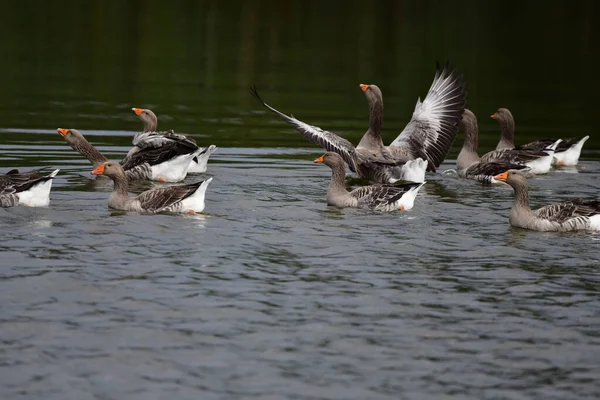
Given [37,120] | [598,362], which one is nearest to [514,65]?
[37,120]

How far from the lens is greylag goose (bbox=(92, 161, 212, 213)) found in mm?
17234

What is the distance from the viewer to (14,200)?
1720 centimetres

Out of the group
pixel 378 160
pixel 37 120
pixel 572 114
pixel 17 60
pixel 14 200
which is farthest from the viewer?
pixel 17 60

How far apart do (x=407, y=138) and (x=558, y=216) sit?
699cm

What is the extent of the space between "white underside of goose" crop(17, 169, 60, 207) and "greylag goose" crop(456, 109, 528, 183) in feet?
27.8

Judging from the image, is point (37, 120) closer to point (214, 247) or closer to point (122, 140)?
point (122, 140)

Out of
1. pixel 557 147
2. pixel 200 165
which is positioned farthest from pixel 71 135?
pixel 557 147

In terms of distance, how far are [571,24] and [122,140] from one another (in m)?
52.0

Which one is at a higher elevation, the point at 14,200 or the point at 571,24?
the point at 571,24

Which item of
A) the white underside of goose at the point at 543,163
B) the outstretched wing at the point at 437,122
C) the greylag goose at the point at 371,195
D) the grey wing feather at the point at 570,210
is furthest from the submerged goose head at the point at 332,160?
the white underside of goose at the point at 543,163

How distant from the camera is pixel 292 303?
497 inches

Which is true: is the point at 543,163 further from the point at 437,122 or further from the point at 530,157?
the point at 437,122

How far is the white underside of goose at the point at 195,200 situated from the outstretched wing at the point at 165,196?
0.06m

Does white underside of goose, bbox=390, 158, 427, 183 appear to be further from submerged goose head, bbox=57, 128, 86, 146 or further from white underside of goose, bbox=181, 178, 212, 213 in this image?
submerged goose head, bbox=57, 128, 86, 146
